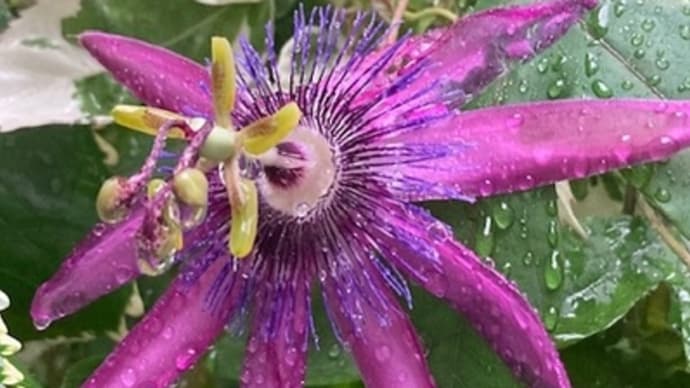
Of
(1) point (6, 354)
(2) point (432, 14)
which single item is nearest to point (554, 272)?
(2) point (432, 14)

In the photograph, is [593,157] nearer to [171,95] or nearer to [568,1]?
[568,1]

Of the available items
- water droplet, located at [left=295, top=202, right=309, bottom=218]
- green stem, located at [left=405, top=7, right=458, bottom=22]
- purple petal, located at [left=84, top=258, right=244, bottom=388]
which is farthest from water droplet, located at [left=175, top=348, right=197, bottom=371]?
green stem, located at [left=405, top=7, right=458, bottom=22]

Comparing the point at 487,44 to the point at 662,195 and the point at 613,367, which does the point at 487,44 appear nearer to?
the point at 662,195

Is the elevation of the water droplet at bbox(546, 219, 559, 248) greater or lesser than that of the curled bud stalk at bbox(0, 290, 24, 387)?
lesser

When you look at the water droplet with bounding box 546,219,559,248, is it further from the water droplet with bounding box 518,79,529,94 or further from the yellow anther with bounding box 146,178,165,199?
the yellow anther with bounding box 146,178,165,199

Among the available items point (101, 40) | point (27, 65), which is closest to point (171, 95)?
point (101, 40)

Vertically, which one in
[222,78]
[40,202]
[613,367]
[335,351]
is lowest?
[613,367]
